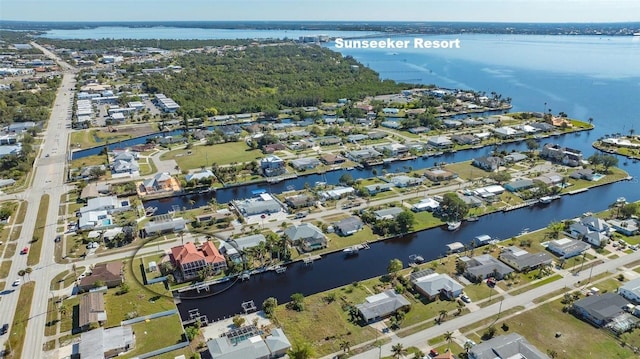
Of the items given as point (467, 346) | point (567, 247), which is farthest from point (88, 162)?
point (567, 247)

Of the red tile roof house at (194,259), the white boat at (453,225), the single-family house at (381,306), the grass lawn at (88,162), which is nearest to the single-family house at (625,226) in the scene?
the white boat at (453,225)

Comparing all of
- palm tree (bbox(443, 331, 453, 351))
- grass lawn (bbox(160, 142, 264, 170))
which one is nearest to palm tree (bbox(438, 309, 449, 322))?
palm tree (bbox(443, 331, 453, 351))

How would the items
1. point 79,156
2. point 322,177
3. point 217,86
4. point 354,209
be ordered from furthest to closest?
point 217,86 → point 79,156 → point 322,177 → point 354,209

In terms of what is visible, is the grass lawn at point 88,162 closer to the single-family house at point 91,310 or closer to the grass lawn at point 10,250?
the grass lawn at point 10,250

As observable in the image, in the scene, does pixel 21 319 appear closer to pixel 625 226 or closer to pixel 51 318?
pixel 51 318

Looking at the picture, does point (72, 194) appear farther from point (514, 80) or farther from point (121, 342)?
point (514, 80)

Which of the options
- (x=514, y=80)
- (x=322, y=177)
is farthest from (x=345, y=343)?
(x=514, y=80)
